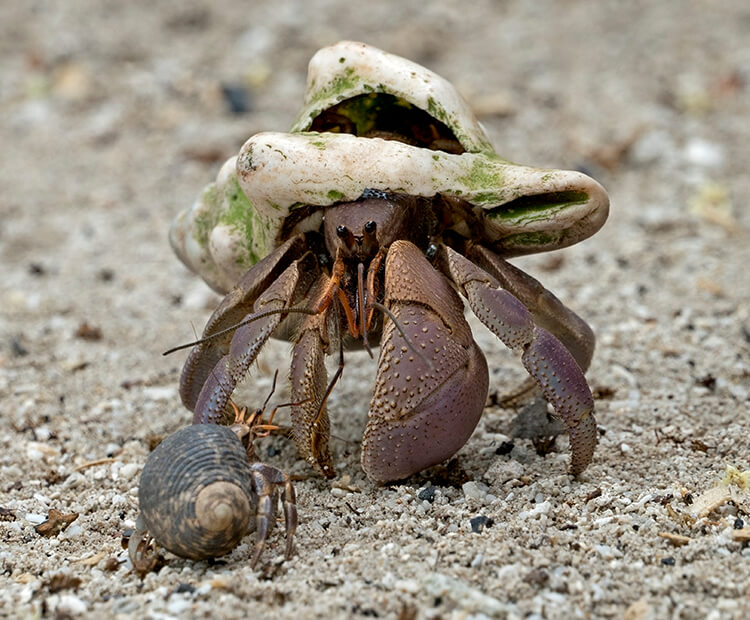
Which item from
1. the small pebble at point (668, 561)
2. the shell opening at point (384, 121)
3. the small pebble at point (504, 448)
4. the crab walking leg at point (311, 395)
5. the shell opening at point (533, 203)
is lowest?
the small pebble at point (668, 561)

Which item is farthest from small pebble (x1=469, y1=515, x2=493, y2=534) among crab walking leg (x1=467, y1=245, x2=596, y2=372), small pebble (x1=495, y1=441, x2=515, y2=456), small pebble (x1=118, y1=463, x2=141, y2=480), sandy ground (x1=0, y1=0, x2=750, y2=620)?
small pebble (x1=118, y1=463, x2=141, y2=480)

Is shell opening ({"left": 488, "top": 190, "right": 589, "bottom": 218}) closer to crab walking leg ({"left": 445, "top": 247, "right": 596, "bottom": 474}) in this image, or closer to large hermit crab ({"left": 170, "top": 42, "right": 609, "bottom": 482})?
large hermit crab ({"left": 170, "top": 42, "right": 609, "bottom": 482})

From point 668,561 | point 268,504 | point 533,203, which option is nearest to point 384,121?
point 533,203

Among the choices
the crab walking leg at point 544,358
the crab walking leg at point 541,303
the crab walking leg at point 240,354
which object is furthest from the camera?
the crab walking leg at point 541,303

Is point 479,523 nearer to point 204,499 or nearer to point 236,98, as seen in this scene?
point 204,499

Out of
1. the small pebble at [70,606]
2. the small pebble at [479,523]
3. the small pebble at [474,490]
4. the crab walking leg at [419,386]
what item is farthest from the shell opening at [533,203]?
the small pebble at [70,606]

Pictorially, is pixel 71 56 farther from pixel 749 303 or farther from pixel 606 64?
pixel 749 303

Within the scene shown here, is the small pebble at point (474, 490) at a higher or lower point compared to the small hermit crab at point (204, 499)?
lower

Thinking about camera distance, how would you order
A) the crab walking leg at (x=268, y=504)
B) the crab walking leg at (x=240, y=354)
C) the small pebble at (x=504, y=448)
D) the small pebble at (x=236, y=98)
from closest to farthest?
the crab walking leg at (x=268, y=504)
the crab walking leg at (x=240, y=354)
the small pebble at (x=504, y=448)
the small pebble at (x=236, y=98)

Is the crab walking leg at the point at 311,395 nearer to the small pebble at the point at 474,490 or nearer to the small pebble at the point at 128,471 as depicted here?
the small pebble at the point at 474,490
